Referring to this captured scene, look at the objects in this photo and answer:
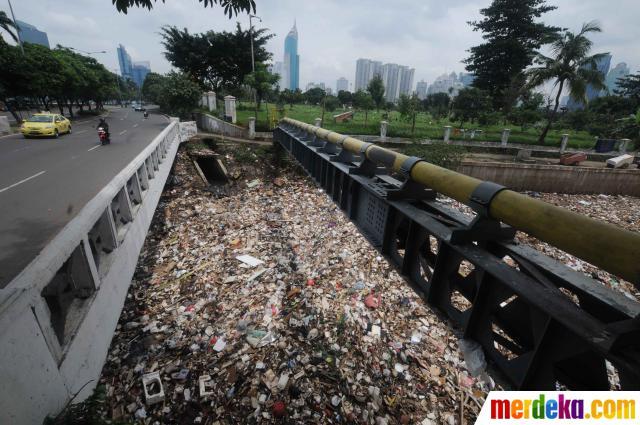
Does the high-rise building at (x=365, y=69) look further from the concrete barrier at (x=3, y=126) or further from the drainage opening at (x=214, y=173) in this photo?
the drainage opening at (x=214, y=173)

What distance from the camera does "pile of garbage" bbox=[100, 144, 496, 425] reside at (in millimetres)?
3594

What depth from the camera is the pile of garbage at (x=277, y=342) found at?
3.59m

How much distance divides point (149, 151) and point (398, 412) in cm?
731

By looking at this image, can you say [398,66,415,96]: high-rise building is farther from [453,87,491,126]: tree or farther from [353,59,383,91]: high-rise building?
[453,87,491,126]: tree

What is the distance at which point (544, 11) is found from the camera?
2764 centimetres

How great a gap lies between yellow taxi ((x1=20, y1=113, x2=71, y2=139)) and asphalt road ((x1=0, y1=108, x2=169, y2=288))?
66 cm

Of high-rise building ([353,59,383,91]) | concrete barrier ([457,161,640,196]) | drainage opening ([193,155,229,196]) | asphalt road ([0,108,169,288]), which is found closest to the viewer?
asphalt road ([0,108,169,288])

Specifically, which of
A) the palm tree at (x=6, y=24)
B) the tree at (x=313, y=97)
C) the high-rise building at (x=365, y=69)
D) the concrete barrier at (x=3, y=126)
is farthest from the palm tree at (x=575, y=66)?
the high-rise building at (x=365, y=69)

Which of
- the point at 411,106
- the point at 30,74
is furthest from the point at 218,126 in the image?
the point at 411,106

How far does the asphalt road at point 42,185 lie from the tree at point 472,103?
25.1 meters

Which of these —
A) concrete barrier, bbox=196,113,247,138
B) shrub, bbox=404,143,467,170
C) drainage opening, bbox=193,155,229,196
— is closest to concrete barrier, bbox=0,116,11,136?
concrete barrier, bbox=196,113,247,138

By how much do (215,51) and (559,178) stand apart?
32.2 meters

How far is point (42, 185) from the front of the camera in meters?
7.44

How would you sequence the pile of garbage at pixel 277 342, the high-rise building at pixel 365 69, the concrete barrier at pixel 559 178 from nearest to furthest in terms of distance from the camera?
1. the pile of garbage at pixel 277 342
2. the concrete barrier at pixel 559 178
3. the high-rise building at pixel 365 69
